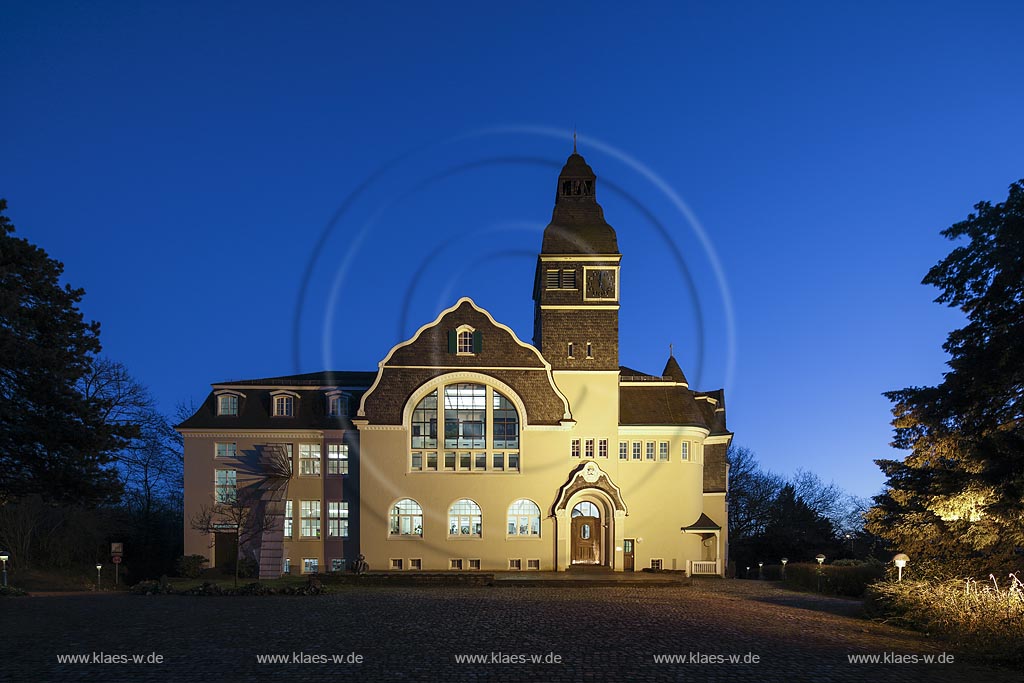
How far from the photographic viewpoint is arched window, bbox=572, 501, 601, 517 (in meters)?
42.9

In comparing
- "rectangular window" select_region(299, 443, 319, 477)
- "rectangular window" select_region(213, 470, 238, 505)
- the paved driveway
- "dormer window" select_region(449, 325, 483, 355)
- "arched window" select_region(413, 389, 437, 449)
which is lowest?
the paved driveway

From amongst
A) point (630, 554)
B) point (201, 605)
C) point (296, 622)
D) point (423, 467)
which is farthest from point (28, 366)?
point (630, 554)

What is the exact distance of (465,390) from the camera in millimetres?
42750

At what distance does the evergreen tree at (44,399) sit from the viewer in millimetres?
29469

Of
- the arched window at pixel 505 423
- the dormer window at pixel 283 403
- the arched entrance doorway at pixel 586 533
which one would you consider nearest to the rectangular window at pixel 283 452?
the dormer window at pixel 283 403

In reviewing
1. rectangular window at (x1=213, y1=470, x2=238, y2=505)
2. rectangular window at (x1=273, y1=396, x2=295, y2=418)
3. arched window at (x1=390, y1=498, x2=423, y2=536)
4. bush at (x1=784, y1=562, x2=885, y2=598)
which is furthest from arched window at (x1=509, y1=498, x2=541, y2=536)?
rectangular window at (x1=213, y1=470, x2=238, y2=505)


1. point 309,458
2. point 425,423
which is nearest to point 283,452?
point 309,458

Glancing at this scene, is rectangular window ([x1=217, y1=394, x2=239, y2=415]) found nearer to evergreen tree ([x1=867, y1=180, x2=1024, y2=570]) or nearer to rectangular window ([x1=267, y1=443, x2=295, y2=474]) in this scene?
rectangular window ([x1=267, y1=443, x2=295, y2=474])

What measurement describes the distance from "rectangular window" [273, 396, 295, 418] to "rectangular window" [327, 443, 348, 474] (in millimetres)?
2896

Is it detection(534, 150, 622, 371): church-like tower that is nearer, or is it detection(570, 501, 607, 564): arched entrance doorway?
detection(570, 501, 607, 564): arched entrance doorway

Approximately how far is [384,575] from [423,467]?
22.7ft

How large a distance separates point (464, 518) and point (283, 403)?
443 inches

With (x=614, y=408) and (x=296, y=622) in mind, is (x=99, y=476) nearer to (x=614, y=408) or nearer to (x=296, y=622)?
(x=296, y=622)

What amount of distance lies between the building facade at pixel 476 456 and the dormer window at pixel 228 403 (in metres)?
0.07
